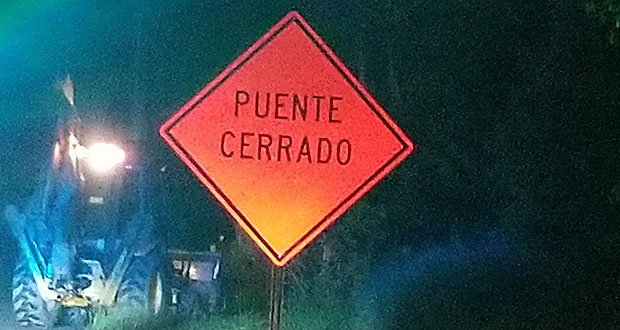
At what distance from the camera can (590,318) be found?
13.3 m

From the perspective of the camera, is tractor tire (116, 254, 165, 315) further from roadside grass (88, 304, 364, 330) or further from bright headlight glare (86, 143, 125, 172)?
bright headlight glare (86, 143, 125, 172)

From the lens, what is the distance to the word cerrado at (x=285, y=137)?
5805 millimetres

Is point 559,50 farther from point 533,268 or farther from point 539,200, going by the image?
point 533,268

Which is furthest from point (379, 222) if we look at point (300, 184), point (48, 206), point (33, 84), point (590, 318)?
point (300, 184)

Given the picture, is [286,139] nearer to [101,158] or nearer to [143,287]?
[143,287]

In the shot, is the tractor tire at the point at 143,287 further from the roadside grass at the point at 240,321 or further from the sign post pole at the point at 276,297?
the sign post pole at the point at 276,297

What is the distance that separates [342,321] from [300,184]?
28.9ft

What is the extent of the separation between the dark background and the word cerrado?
6.52 metres

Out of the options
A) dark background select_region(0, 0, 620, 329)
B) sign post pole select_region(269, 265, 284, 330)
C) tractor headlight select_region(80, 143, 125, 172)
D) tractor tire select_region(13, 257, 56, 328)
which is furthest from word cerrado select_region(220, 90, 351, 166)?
tractor headlight select_region(80, 143, 125, 172)

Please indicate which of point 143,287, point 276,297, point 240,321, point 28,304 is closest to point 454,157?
point 240,321

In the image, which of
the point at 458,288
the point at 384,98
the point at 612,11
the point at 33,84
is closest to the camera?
the point at 612,11

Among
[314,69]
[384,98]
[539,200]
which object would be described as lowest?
[539,200]

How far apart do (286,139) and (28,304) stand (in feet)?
22.9

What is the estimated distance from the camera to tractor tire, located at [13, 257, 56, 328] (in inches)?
475
